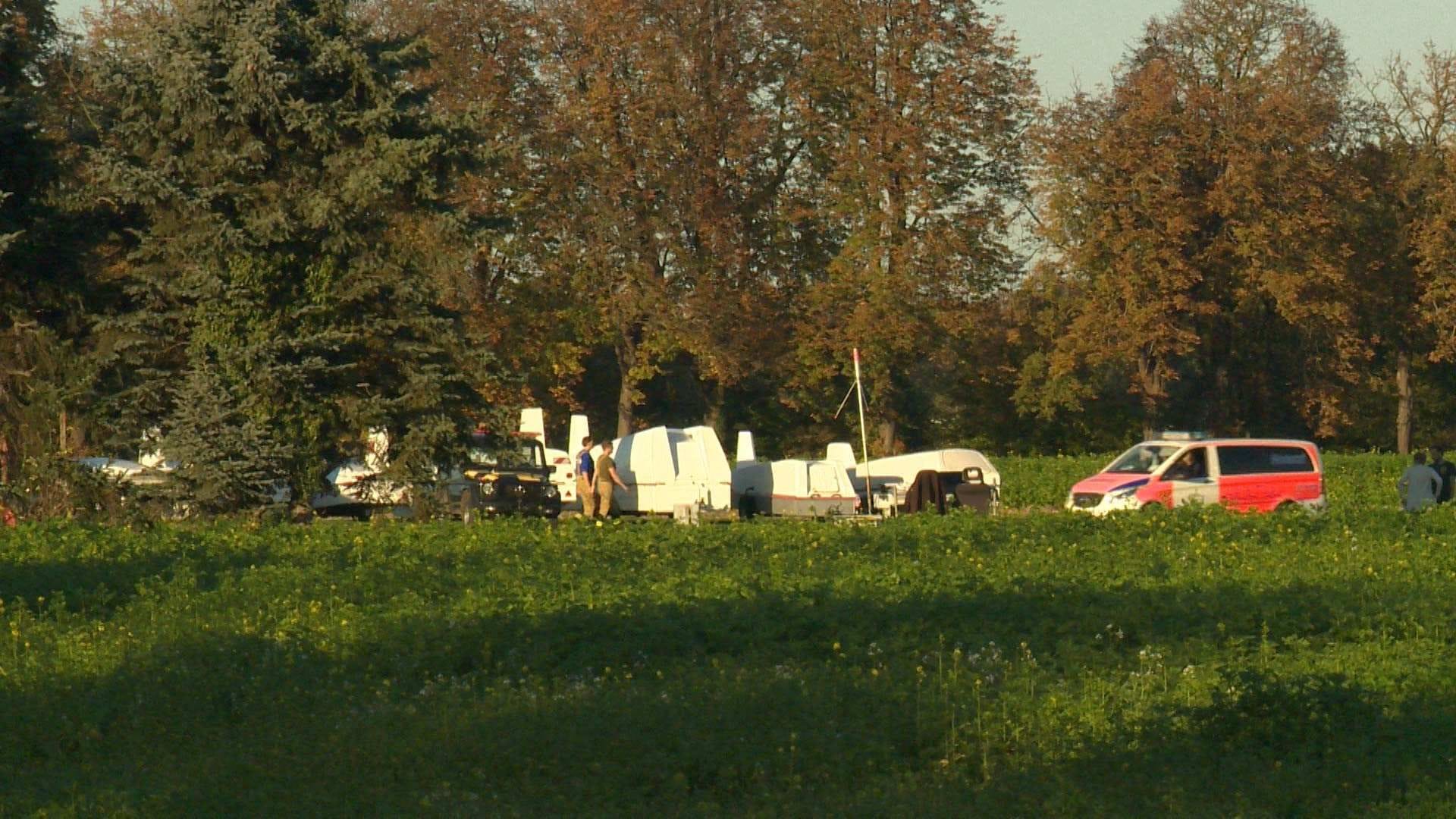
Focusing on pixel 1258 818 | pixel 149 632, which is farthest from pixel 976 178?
pixel 1258 818

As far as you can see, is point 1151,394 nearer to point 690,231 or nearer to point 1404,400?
point 1404,400

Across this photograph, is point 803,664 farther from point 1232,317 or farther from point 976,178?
point 1232,317

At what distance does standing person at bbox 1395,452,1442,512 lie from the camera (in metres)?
30.0

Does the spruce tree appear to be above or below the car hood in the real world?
above

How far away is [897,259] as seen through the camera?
52906 millimetres

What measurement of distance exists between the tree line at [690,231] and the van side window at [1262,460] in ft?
43.2

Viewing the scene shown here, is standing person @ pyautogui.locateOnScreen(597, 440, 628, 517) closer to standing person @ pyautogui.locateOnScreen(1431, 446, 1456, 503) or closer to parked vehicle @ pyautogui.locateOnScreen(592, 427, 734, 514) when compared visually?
parked vehicle @ pyautogui.locateOnScreen(592, 427, 734, 514)

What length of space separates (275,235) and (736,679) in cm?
1915

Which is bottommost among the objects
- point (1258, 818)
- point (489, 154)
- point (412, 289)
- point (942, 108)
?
point (1258, 818)

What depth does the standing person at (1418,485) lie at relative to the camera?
30.0 metres

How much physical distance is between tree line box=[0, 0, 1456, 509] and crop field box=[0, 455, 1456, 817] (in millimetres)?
9534

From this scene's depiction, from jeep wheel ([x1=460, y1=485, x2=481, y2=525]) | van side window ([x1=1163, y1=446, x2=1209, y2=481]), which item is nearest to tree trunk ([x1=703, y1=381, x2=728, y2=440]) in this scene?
jeep wheel ([x1=460, y1=485, x2=481, y2=525])

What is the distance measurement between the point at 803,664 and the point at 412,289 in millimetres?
18192

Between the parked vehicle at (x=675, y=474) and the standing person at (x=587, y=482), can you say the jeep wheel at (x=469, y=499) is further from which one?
the parked vehicle at (x=675, y=474)
